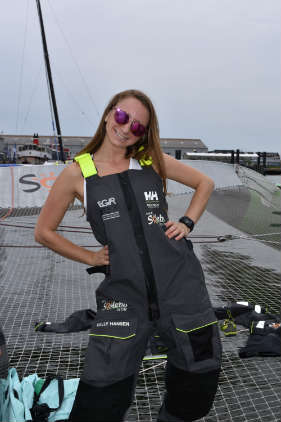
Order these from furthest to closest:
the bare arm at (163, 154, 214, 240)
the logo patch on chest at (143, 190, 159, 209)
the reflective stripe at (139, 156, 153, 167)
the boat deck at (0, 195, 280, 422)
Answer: the boat deck at (0, 195, 280, 422)
the bare arm at (163, 154, 214, 240)
the reflective stripe at (139, 156, 153, 167)
the logo patch on chest at (143, 190, 159, 209)

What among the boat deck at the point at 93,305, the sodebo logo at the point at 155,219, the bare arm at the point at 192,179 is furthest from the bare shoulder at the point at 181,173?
the boat deck at the point at 93,305

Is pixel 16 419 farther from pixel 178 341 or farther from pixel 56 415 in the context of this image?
pixel 178 341

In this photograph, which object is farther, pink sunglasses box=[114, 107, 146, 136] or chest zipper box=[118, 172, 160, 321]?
pink sunglasses box=[114, 107, 146, 136]

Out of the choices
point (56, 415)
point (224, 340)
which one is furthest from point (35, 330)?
point (224, 340)

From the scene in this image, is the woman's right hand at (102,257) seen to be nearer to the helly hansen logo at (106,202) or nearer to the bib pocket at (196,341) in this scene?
the helly hansen logo at (106,202)

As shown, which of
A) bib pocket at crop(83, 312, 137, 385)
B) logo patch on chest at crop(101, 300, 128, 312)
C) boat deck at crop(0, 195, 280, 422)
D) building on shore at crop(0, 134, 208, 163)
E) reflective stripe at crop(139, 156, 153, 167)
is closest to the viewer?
bib pocket at crop(83, 312, 137, 385)

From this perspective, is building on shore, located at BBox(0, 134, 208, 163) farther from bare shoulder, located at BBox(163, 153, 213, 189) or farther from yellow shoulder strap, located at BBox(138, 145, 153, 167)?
yellow shoulder strap, located at BBox(138, 145, 153, 167)

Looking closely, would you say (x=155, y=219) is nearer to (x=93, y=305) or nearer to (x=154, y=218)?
(x=154, y=218)

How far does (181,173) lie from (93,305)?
107 inches

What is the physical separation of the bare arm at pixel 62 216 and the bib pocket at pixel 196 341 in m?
0.43

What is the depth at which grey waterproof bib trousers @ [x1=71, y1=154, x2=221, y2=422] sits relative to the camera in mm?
1586

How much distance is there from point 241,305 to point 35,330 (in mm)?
2025

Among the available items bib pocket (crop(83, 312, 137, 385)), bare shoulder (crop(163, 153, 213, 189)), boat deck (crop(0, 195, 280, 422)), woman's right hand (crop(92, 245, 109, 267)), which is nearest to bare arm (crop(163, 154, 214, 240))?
bare shoulder (crop(163, 153, 213, 189))

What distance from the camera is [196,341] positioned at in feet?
5.34
